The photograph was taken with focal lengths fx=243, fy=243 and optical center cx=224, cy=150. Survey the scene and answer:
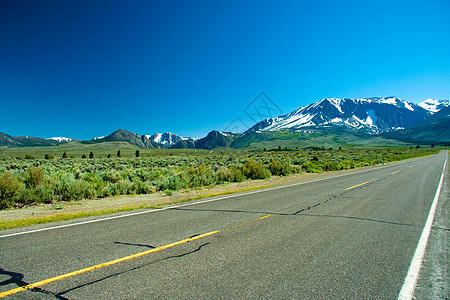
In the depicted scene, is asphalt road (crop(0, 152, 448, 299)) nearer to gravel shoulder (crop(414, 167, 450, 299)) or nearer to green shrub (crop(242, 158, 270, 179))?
gravel shoulder (crop(414, 167, 450, 299))

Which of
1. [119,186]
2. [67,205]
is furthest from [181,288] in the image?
[119,186]

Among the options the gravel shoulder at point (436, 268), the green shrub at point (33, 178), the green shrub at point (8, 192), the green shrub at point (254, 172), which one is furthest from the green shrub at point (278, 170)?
the green shrub at point (8, 192)

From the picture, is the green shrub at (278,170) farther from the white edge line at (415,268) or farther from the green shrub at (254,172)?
the white edge line at (415,268)

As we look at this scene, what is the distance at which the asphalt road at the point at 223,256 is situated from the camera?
127 inches

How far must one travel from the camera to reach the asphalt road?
3.22m

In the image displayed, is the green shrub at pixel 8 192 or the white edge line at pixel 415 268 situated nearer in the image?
the white edge line at pixel 415 268

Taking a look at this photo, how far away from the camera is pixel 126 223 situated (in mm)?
6637

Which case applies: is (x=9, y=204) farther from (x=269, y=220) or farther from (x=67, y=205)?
(x=269, y=220)

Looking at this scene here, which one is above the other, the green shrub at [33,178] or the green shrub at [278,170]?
the green shrub at [33,178]

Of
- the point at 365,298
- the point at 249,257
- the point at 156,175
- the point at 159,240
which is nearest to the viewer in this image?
the point at 365,298

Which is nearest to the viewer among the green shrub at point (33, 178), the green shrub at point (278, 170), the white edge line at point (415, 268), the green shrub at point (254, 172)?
the white edge line at point (415, 268)

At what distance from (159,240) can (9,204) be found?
27.3ft

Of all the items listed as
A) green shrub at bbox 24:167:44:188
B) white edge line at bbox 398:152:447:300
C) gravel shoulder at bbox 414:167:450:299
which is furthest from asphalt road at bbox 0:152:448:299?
green shrub at bbox 24:167:44:188

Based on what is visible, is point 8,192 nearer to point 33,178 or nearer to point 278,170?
point 33,178
